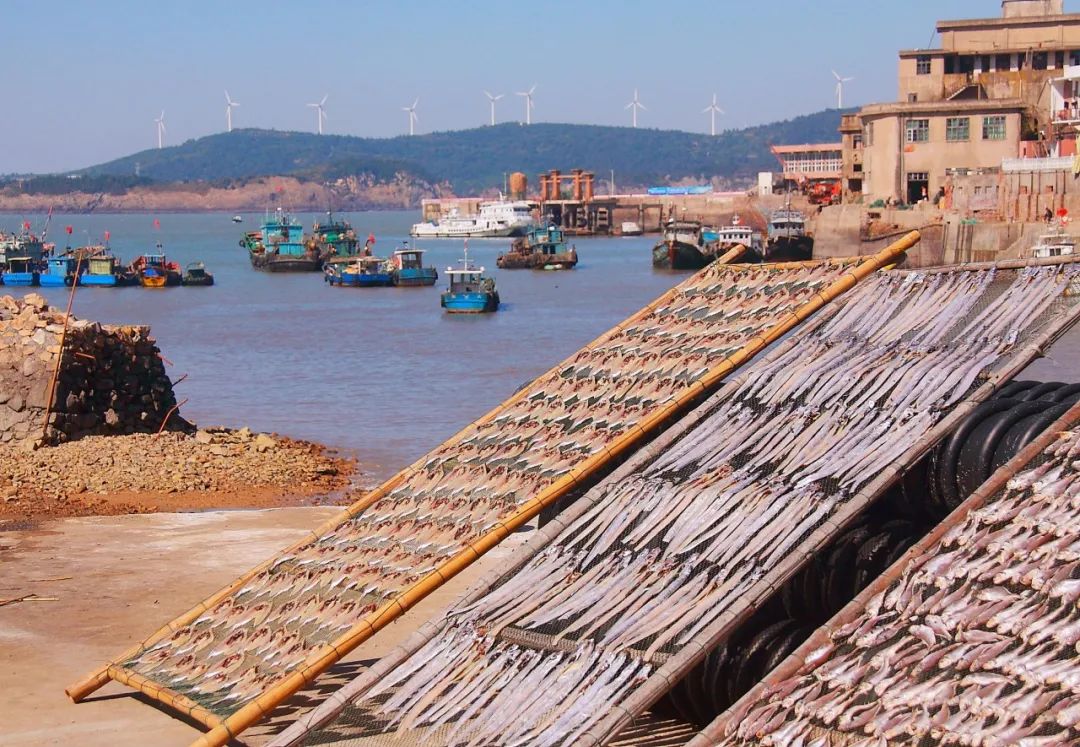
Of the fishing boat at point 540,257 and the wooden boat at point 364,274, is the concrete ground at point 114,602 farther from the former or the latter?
the fishing boat at point 540,257

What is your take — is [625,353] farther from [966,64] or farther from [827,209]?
[966,64]

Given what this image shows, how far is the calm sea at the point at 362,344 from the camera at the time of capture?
27.2 metres

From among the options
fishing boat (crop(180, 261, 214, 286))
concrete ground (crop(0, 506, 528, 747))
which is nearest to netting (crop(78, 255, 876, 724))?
concrete ground (crop(0, 506, 528, 747))

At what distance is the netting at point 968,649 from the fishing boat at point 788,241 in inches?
2450

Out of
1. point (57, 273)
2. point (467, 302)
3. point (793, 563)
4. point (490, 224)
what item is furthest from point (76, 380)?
point (490, 224)

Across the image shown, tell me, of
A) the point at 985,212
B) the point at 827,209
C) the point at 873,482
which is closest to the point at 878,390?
the point at 873,482

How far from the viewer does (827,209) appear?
219 feet

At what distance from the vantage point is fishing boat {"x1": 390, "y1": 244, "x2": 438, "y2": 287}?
213 ft

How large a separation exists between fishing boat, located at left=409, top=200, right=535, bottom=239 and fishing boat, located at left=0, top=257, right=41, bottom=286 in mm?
57707

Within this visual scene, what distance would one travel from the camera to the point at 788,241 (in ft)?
227

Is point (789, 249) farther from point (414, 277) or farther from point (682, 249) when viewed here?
point (414, 277)

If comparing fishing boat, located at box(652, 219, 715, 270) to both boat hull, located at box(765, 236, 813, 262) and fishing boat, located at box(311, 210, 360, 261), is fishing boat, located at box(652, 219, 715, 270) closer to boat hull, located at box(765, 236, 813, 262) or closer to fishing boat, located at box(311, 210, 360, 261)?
boat hull, located at box(765, 236, 813, 262)

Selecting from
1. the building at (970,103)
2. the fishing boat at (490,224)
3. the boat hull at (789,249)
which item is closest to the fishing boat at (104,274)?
the boat hull at (789,249)

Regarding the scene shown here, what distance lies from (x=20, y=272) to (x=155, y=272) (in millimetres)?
5798
